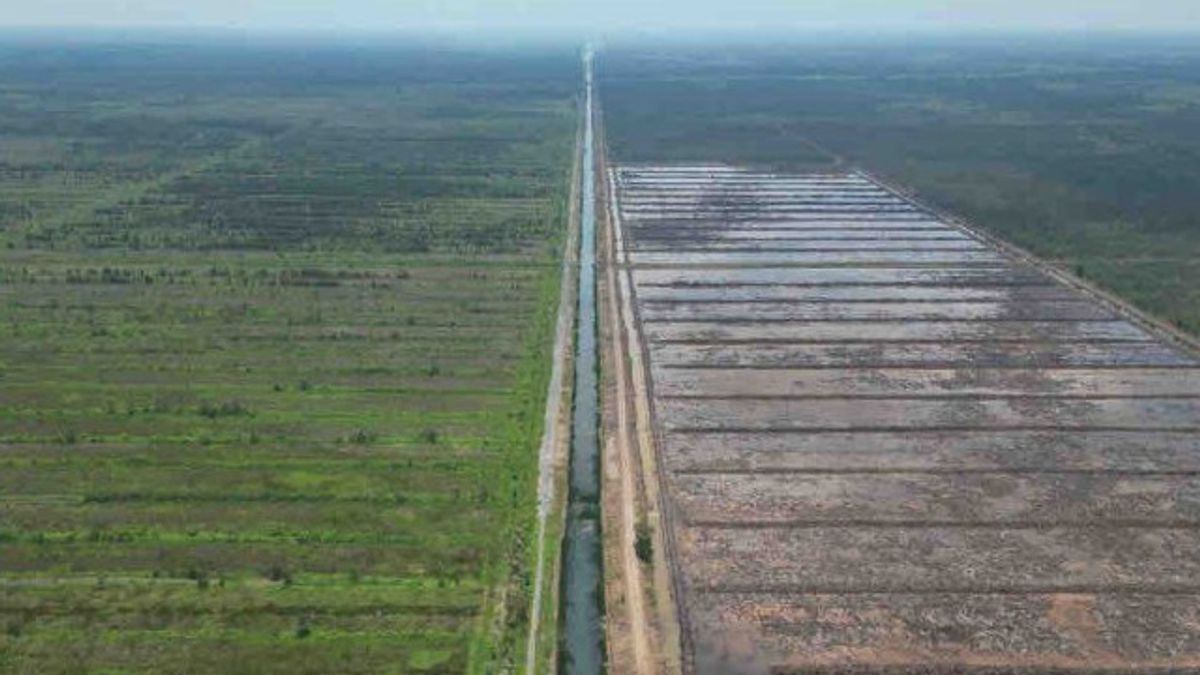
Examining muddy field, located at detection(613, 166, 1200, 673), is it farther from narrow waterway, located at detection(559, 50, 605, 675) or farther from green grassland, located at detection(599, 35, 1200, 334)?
green grassland, located at detection(599, 35, 1200, 334)

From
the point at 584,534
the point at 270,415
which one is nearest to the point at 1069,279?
the point at 584,534

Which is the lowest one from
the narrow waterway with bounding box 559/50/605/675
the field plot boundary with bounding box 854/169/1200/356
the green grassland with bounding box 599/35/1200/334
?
the narrow waterway with bounding box 559/50/605/675

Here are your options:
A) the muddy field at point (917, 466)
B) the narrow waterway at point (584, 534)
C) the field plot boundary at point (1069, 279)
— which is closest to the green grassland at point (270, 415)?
the narrow waterway at point (584, 534)

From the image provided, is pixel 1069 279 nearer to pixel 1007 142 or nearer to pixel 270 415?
pixel 270 415

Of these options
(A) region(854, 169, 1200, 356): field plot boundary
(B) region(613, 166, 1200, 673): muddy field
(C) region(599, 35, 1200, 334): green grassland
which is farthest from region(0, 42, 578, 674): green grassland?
(C) region(599, 35, 1200, 334): green grassland

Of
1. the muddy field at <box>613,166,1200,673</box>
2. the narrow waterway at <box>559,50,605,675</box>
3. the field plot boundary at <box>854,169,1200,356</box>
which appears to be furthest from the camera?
the field plot boundary at <box>854,169,1200,356</box>

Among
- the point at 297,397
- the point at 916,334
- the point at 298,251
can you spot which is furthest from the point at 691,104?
the point at 297,397
